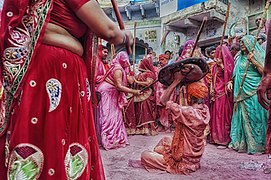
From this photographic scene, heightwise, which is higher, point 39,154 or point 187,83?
point 187,83

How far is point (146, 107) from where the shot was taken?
755 centimetres

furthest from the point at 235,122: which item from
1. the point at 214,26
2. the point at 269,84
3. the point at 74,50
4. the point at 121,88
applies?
the point at 214,26

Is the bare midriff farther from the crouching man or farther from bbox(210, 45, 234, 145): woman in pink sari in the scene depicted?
bbox(210, 45, 234, 145): woman in pink sari

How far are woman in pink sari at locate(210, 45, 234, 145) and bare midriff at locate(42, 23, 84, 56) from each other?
468 cm

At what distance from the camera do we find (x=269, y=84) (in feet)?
6.54

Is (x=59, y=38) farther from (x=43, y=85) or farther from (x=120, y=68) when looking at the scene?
(x=120, y=68)

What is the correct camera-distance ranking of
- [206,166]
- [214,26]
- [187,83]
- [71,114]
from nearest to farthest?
[71,114] < [187,83] < [206,166] < [214,26]

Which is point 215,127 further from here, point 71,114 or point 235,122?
point 71,114

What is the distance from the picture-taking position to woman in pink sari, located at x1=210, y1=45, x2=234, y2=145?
588 centimetres

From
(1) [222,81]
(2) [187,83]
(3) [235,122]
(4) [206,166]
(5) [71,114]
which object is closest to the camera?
(5) [71,114]

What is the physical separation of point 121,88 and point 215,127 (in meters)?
2.03

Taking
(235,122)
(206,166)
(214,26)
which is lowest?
(206,166)

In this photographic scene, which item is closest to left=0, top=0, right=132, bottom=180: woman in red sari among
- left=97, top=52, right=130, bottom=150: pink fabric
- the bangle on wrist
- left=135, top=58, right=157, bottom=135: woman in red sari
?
the bangle on wrist

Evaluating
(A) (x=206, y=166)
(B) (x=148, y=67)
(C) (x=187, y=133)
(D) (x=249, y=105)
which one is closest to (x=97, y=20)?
(C) (x=187, y=133)
